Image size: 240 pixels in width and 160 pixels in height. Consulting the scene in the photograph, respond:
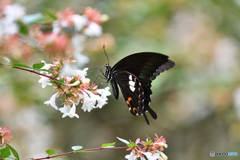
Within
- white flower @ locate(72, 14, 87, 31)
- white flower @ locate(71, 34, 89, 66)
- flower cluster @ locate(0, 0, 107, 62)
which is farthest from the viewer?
white flower @ locate(71, 34, 89, 66)

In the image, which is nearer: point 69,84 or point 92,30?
point 69,84

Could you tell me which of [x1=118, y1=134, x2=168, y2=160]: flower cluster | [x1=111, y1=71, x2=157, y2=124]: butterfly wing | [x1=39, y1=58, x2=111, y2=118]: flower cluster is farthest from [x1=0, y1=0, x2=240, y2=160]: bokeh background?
[x1=118, y1=134, x2=168, y2=160]: flower cluster

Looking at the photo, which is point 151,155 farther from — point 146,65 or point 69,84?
point 146,65

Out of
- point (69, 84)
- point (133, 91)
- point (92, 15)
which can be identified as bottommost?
point (69, 84)

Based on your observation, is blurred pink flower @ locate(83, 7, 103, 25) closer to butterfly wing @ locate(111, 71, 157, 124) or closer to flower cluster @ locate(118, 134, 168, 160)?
butterfly wing @ locate(111, 71, 157, 124)

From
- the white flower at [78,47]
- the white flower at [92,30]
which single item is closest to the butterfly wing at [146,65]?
the white flower at [92,30]

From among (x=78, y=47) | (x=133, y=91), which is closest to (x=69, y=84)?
(x=133, y=91)

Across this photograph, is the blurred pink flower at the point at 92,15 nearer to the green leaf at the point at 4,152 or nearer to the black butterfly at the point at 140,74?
the black butterfly at the point at 140,74
